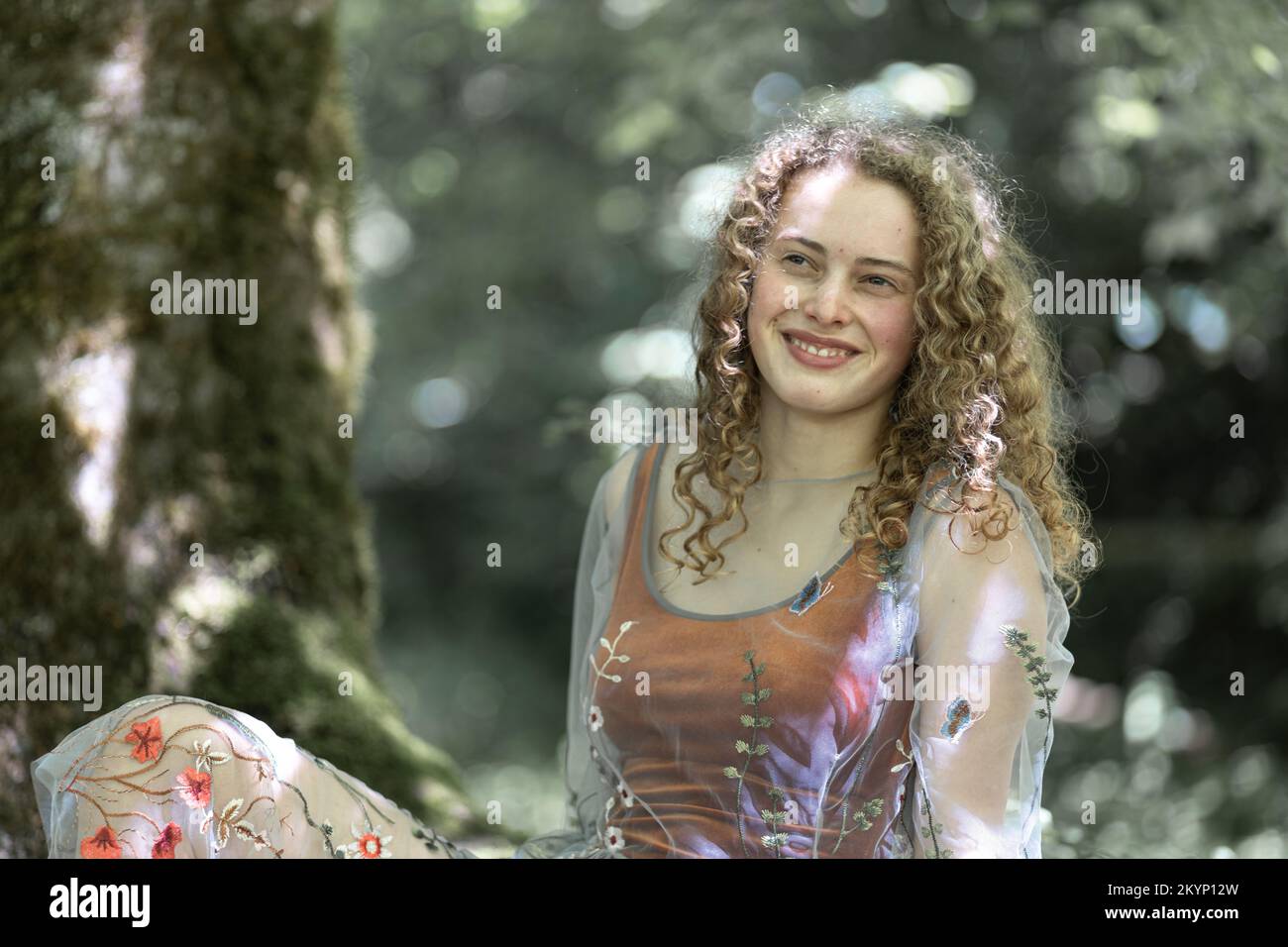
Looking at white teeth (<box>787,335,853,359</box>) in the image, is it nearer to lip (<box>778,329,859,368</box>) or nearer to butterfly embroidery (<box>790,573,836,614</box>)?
lip (<box>778,329,859,368</box>)

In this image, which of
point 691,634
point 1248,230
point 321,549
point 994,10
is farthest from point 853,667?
point 1248,230

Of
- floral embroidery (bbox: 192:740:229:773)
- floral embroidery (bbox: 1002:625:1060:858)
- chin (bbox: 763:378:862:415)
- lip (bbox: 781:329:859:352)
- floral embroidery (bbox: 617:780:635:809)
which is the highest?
lip (bbox: 781:329:859:352)

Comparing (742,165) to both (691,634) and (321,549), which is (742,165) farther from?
(321,549)

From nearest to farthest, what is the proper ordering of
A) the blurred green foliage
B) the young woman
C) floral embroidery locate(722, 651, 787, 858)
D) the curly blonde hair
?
the young woman
floral embroidery locate(722, 651, 787, 858)
the curly blonde hair
the blurred green foliage

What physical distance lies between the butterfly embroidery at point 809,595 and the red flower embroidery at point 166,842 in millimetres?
1023

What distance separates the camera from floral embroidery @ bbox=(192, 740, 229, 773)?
2000 millimetres

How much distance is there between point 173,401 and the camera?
2914 mm

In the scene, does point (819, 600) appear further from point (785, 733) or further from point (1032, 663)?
point (1032, 663)

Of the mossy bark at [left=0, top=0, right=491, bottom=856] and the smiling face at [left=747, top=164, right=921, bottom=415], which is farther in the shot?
the mossy bark at [left=0, top=0, right=491, bottom=856]

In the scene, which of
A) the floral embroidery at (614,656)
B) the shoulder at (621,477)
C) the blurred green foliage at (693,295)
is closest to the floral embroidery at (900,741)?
the floral embroidery at (614,656)

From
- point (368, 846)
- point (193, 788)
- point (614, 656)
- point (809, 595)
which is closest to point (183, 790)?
point (193, 788)

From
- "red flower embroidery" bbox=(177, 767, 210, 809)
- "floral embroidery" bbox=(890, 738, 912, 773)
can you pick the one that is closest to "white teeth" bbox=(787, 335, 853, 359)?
"floral embroidery" bbox=(890, 738, 912, 773)

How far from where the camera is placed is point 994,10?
181 inches
